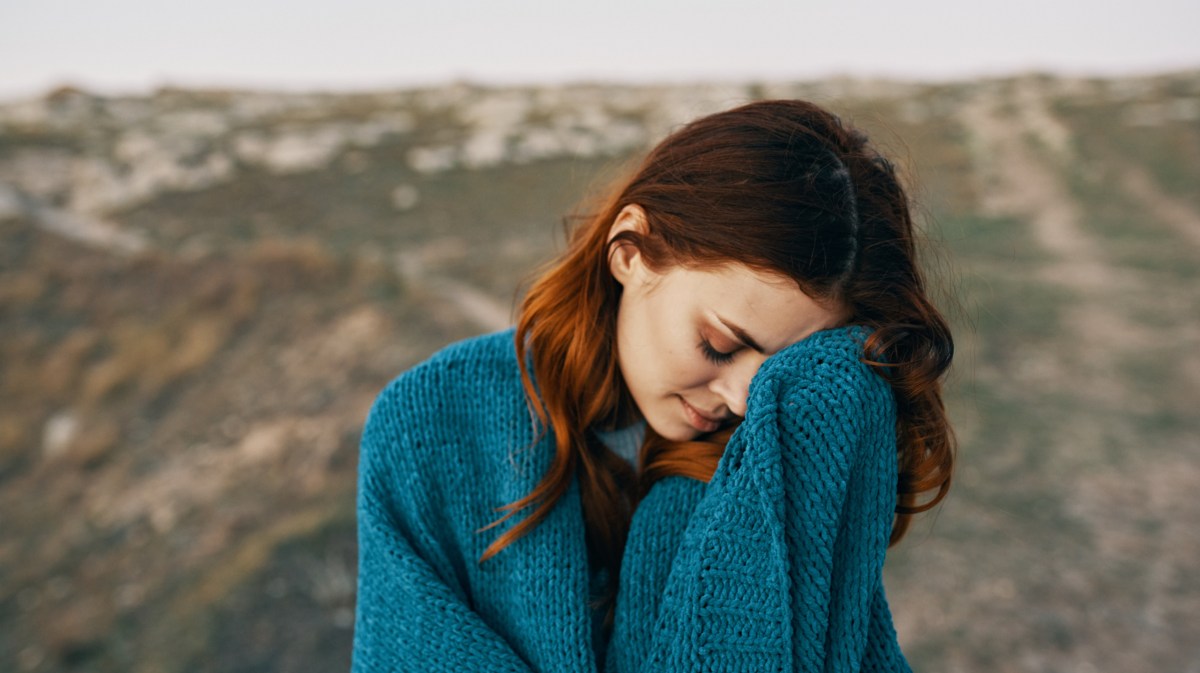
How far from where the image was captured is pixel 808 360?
1372 millimetres

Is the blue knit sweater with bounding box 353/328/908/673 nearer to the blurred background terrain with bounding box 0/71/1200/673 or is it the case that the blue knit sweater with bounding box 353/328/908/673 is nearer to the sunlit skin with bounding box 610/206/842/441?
the sunlit skin with bounding box 610/206/842/441

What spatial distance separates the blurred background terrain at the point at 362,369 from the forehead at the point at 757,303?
1.32 feet

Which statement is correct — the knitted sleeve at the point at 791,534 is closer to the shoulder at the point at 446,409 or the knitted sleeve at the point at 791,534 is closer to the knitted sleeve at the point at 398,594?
the knitted sleeve at the point at 398,594

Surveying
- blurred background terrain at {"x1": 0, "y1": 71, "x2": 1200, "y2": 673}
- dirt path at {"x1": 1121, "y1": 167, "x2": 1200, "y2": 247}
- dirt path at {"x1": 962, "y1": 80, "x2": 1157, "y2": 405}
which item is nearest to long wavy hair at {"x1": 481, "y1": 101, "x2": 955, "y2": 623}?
blurred background terrain at {"x1": 0, "y1": 71, "x2": 1200, "y2": 673}

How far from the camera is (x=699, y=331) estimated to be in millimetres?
1480

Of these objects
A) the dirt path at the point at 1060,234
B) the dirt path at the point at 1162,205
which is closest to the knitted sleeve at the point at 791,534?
the dirt path at the point at 1060,234

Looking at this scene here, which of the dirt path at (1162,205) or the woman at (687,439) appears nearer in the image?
the woman at (687,439)

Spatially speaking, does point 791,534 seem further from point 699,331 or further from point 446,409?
point 446,409

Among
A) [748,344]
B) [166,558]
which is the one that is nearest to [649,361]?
[748,344]

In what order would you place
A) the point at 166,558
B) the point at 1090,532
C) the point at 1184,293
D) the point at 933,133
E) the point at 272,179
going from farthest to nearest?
the point at 933,133, the point at 272,179, the point at 1184,293, the point at 166,558, the point at 1090,532

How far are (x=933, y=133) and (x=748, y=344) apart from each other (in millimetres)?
24020

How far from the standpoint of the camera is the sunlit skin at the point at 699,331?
1.44m

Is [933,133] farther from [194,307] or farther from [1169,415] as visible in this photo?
[194,307]

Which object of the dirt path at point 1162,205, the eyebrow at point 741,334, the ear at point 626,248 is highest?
the ear at point 626,248
